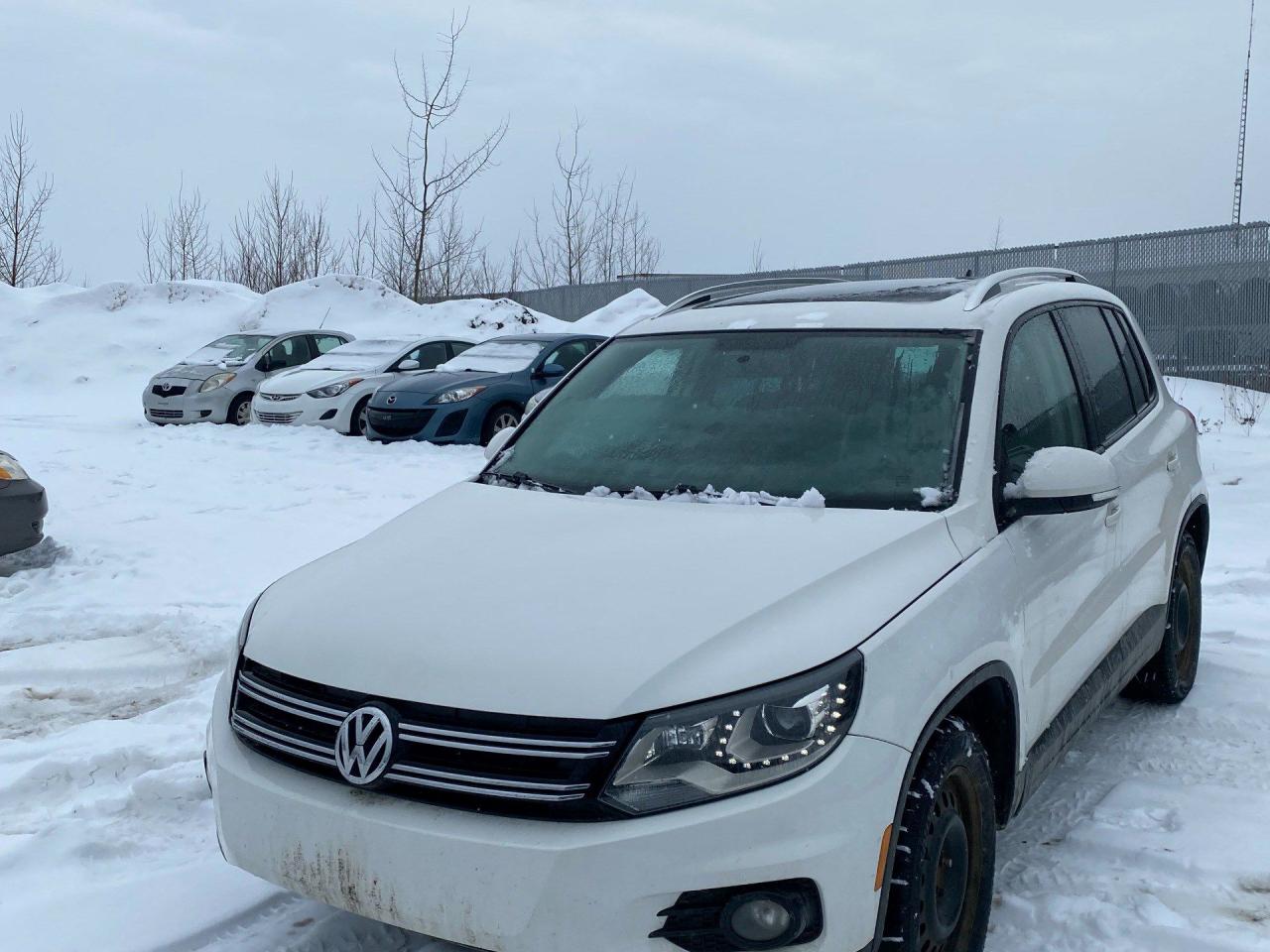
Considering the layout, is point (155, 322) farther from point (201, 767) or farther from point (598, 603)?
point (598, 603)

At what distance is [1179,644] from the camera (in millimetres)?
4680

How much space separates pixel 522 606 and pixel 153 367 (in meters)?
22.9

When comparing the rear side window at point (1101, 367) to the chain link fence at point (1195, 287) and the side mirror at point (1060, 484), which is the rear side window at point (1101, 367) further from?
the chain link fence at point (1195, 287)

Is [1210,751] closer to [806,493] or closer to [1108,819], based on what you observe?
[1108,819]

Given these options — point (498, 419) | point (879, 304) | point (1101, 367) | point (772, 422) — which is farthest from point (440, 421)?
point (772, 422)

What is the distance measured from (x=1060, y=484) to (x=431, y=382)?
1169 cm

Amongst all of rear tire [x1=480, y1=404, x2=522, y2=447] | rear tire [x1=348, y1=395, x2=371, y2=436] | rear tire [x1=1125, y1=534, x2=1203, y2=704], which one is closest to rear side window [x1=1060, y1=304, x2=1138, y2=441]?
rear tire [x1=1125, y1=534, x2=1203, y2=704]

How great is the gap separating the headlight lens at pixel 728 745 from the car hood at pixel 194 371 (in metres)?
15.6

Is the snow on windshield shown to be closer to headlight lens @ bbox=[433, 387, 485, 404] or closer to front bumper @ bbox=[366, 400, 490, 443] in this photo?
front bumper @ bbox=[366, 400, 490, 443]

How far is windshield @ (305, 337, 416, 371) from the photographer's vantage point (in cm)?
1628

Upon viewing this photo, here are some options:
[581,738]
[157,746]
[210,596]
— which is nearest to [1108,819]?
[581,738]

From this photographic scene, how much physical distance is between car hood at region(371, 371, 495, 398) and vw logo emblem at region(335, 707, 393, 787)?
11.5 metres

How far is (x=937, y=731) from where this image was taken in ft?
8.29

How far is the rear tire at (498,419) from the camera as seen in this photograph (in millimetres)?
13641
